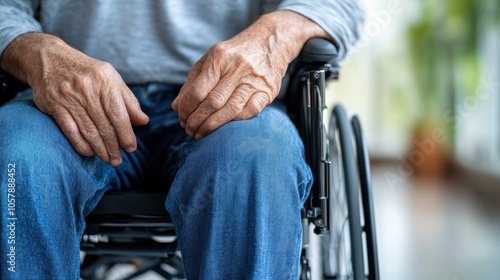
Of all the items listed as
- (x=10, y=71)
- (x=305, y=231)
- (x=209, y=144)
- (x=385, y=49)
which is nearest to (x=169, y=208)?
(x=209, y=144)

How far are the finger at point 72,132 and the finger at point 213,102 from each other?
14 centimetres

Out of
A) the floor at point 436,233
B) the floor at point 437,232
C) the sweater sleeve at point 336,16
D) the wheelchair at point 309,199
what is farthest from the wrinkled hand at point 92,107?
the floor at point 437,232

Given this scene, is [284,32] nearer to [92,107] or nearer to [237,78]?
[237,78]

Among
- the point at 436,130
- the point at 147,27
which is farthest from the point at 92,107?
the point at 436,130

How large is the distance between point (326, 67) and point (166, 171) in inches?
11.7

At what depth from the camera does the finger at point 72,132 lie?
876mm

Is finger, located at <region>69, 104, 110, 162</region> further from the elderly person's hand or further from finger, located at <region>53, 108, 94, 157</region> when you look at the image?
the elderly person's hand

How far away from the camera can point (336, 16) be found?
1029 millimetres

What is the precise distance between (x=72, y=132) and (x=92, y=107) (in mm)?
45

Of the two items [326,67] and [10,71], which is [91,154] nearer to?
[10,71]

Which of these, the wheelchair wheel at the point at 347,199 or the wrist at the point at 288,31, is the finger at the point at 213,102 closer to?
the wrist at the point at 288,31

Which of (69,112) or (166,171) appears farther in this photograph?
(166,171)

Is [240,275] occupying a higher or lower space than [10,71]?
lower

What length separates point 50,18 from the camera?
113 centimetres
